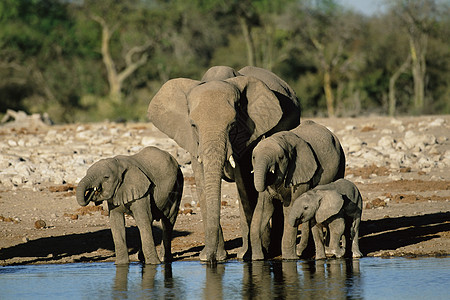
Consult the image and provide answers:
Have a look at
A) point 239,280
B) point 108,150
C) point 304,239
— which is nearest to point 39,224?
point 304,239

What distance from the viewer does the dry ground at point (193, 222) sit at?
11.1 m

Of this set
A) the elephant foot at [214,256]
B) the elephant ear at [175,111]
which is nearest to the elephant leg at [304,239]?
the elephant foot at [214,256]

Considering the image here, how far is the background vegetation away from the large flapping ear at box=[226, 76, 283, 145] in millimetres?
27047

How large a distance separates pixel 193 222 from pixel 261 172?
430 cm

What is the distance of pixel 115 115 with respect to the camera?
33.1 metres

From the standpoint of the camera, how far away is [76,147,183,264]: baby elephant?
9906mm

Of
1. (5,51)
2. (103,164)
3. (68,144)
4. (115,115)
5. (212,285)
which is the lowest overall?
(212,285)

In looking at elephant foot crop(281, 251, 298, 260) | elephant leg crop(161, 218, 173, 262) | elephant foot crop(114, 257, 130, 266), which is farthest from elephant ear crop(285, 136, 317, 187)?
elephant foot crop(114, 257, 130, 266)

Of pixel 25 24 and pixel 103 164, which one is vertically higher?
pixel 25 24

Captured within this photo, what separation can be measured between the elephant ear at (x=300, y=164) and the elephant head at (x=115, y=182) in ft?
5.14

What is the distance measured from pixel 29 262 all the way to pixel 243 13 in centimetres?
3402

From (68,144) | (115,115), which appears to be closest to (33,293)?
(68,144)

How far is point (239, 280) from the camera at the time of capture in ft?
28.9

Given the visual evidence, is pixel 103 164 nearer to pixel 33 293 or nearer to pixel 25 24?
A: pixel 33 293
